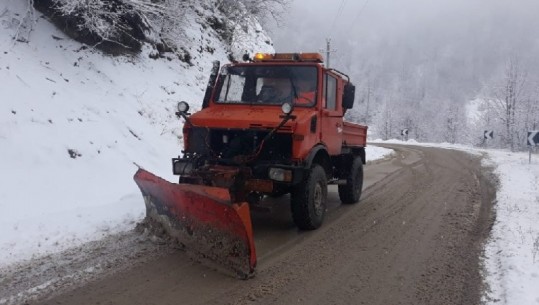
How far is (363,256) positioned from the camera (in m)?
5.58

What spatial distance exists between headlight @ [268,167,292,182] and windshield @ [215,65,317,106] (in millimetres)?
1304

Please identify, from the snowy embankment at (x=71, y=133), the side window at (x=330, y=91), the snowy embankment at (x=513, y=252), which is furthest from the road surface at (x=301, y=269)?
the side window at (x=330, y=91)

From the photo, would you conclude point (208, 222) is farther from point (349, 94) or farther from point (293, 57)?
point (349, 94)

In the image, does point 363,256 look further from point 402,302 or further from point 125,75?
point 125,75

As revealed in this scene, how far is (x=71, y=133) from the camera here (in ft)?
29.8

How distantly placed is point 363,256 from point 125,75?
32.0 feet

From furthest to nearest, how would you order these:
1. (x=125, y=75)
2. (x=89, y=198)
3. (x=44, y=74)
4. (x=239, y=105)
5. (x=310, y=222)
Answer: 1. (x=125, y=75)
2. (x=44, y=74)
3. (x=89, y=198)
4. (x=239, y=105)
5. (x=310, y=222)

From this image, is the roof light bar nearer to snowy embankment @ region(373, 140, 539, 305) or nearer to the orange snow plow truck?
the orange snow plow truck

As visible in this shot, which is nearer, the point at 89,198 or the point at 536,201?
the point at 89,198

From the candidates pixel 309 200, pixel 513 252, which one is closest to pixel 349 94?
pixel 309 200

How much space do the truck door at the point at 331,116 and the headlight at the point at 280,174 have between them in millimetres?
1227

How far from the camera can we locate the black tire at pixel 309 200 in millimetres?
6266

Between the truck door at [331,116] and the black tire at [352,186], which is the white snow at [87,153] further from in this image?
the truck door at [331,116]

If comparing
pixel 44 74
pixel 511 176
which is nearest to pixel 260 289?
pixel 44 74
